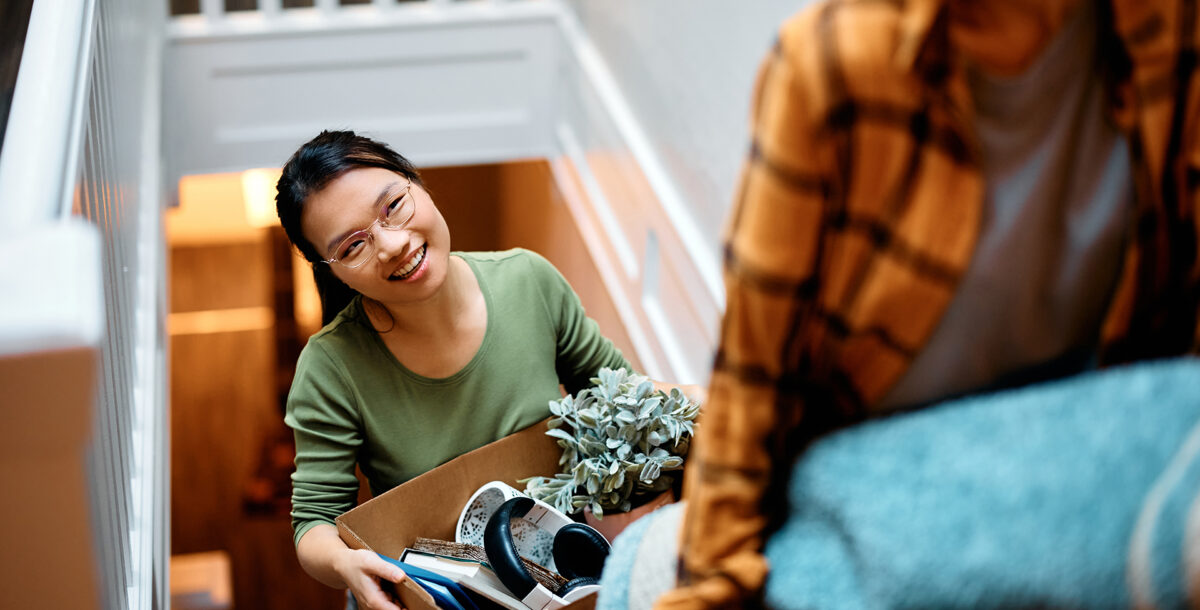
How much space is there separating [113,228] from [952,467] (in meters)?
1.04

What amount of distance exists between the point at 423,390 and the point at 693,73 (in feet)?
2.66

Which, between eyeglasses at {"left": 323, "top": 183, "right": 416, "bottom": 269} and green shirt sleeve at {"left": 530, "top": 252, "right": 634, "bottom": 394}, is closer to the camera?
eyeglasses at {"left": 323, "top": 183, "right": 416, "bottom": 269}

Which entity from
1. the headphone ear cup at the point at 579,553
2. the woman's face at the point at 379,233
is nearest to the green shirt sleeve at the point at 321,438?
the woman's face at the point at 379,233

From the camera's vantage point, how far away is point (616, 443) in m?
1.08

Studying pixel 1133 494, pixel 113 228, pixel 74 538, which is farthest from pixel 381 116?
pixel 1133 494

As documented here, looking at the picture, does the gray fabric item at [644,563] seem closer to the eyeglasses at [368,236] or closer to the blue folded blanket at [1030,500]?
the blue folded blanket at [1030,500]

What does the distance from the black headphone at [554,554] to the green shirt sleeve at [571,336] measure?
0.49 ft

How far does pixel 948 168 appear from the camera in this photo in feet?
1.90

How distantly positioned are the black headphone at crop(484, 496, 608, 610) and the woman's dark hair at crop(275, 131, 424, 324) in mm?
270

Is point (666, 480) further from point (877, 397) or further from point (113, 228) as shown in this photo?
point (113, 228)

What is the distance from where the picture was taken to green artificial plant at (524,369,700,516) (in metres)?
1.08

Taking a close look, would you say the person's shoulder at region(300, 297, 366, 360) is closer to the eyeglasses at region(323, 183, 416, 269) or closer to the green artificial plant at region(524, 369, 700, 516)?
the eyeglasses at region(323, 183, 416, 269)

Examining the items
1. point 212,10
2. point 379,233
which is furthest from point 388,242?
point 212,10

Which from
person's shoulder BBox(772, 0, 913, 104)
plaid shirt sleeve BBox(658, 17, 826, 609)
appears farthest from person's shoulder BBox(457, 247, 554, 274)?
person's shoulder BBox(772, 0, 913, 104)
